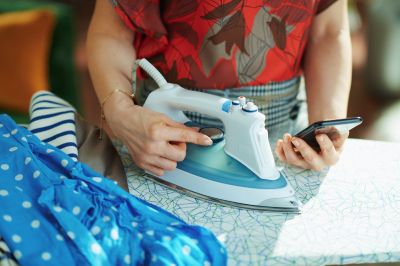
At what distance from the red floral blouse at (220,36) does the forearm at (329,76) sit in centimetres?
8

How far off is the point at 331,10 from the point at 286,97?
22cm

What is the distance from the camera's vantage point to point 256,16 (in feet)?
3.87

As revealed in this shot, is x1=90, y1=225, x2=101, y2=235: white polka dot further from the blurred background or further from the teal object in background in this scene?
the teal object in background

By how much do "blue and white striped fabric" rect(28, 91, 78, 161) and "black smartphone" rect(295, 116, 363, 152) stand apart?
1.44ft

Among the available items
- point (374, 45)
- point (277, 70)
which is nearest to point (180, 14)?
point (277, 70)

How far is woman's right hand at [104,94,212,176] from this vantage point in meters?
1.06

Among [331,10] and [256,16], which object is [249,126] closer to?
[256,16]

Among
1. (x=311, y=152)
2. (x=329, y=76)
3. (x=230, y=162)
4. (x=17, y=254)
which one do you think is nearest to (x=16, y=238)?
(x=17, y=254)

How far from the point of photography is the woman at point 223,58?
1.12m

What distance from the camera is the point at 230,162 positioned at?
1080 mm

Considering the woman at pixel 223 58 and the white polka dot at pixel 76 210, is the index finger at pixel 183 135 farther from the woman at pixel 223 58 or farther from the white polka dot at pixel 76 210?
the white polka dot at pixel 76 210

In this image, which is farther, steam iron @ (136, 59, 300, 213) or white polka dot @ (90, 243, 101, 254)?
steam iron @ (136, 59, 300, 213)

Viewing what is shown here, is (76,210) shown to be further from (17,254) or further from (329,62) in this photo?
(329,62)

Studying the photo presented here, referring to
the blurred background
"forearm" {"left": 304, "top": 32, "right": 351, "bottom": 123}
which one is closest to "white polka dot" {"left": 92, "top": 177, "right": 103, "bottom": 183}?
"forearm" {"left": 304, "top": 32, "right": 351, "bottom": 123}
